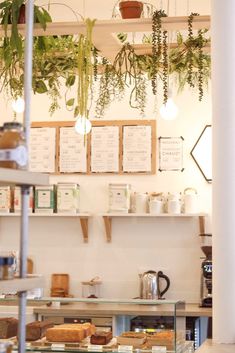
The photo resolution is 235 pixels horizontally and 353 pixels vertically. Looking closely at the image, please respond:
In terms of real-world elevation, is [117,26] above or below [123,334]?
above

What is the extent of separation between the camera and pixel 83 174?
7.18 meters

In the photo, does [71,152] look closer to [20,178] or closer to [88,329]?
[88,329]

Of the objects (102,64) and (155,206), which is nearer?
(102,64)

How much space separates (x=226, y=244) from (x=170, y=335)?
0.57 m

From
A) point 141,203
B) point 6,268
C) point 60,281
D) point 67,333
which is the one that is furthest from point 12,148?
point 60,281

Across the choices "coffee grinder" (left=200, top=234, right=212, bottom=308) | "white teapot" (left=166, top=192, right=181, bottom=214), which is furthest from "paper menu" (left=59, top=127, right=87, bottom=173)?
"coffee grinder" (left=200, top=234, right=212, bottom=308)

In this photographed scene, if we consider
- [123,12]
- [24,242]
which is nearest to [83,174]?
[123,12]

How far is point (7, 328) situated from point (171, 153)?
131 inches

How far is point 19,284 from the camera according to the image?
2.32 metres

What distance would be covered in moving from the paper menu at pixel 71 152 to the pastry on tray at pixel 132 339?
336 centimetres

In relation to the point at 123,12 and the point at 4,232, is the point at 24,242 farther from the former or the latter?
the point at 4,232

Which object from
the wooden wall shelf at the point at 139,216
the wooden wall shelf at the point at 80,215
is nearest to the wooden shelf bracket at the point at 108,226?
the wooden wall shelf at the point at 139,216

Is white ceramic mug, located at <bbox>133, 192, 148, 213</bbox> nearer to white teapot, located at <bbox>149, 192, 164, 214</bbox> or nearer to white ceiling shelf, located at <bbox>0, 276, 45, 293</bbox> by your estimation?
white teapot, located at <bbox>149, 192, 164, 214</bbox>

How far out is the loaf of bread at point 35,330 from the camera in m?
3.92
